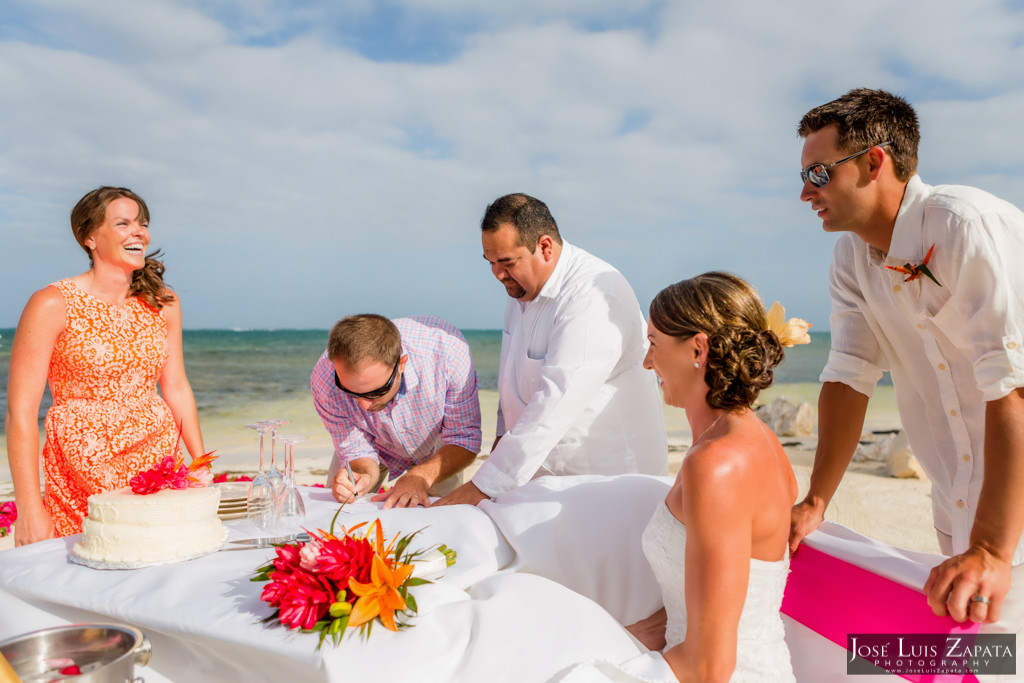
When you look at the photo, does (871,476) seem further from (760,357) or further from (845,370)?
(760,357)

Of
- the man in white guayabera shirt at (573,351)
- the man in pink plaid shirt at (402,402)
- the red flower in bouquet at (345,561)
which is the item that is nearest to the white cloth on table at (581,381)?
the man in white guayabera shirt at (573,351)

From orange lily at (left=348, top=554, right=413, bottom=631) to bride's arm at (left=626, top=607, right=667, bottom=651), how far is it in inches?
37.2

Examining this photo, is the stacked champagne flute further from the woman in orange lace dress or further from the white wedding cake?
the woman in orange lace dress

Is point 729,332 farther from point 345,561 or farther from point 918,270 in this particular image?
point 345,561

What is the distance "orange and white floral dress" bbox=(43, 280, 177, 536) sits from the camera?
333 cm

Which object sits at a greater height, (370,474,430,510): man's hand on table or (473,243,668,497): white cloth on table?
(473,243,668,497): white cloth on table

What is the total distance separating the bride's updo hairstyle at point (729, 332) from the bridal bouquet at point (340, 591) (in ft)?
3.55

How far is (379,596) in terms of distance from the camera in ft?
6.03

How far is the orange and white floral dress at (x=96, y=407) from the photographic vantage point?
333cm

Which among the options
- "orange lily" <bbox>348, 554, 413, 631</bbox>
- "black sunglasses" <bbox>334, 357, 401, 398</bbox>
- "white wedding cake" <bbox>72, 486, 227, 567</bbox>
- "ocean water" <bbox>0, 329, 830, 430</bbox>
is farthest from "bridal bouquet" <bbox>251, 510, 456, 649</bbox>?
"ocean water" <bbox>0, 329, 830, 430</bbox>

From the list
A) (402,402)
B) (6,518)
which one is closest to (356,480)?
(402,402)

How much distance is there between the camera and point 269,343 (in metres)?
40.5

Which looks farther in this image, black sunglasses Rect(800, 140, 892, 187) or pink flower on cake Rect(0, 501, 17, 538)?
pink flower on cake Rect(0, 501, 17, 538)

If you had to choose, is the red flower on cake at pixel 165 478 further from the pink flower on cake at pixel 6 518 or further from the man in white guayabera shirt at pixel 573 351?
the pink flower on cake at pixel 6 518
